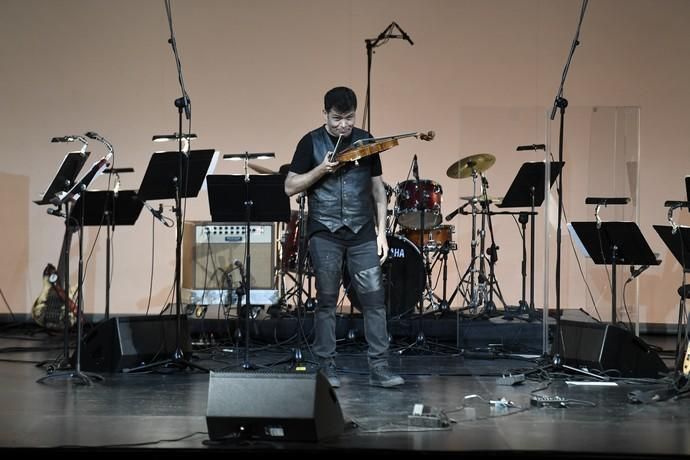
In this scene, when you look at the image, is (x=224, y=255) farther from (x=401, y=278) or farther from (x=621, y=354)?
(x=621, y=354)

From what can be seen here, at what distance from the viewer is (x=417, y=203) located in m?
7.57

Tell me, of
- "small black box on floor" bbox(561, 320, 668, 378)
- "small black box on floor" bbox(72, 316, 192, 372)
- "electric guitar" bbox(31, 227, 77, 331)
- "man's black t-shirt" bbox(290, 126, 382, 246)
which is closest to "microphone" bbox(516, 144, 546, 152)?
"small black box on floor" bbox(561, 320, 668, 378)

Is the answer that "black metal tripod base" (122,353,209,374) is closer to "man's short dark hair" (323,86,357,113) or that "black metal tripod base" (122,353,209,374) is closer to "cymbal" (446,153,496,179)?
"man's short dark hair" (323,86,357,113)

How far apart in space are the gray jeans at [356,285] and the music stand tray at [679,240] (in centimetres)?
184

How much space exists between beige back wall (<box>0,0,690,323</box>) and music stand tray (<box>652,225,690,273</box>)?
3614 mm

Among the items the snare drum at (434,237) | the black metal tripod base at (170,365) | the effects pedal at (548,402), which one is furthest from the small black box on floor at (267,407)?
the snare drum at (434,237)

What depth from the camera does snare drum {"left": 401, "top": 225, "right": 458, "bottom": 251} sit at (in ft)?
25.6

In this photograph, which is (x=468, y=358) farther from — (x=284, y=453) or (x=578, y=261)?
(x=284, y=453)

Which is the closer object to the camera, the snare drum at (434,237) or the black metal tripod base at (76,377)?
the black metal tripod base at (76,377)

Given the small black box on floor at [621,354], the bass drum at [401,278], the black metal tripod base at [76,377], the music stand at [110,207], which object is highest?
the music stand at [110,207]

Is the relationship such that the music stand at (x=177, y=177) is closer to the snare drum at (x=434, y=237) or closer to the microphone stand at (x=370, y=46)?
the snare drum at (x=434, y=237)

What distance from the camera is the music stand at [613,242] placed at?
616cm

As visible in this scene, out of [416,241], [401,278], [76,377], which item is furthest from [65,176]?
[416,241]

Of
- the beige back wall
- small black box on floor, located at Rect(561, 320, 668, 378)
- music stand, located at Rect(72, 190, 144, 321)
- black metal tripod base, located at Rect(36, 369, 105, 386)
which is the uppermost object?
the beige back wall
